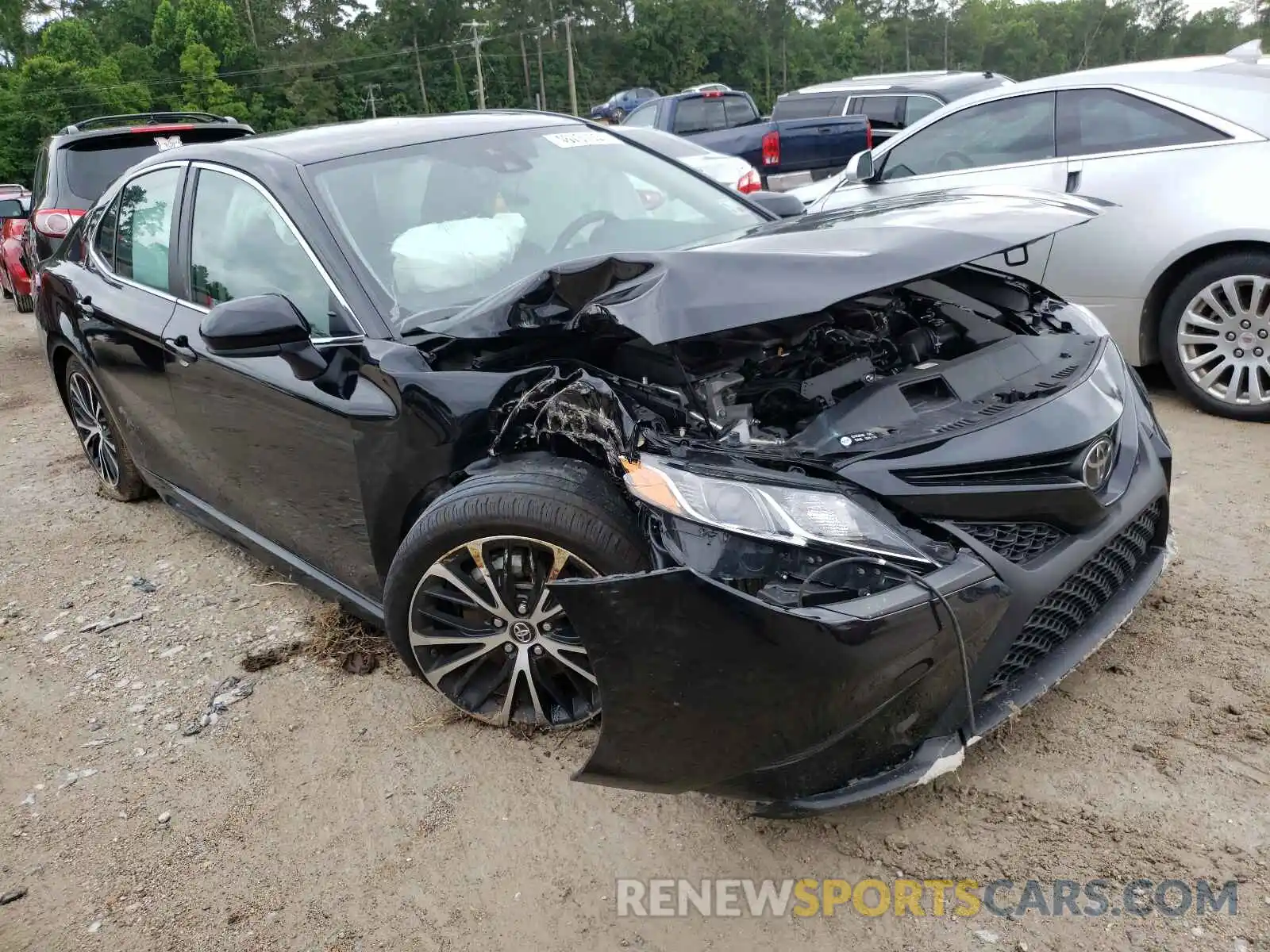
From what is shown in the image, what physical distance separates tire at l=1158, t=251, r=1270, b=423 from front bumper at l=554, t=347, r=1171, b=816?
299cm

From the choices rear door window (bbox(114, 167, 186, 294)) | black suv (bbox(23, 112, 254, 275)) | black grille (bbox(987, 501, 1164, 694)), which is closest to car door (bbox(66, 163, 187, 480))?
rear door window (bbox(114, 167, 186, 294))

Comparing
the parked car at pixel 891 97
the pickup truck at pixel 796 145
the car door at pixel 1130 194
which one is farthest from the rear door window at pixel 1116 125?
the parked car at pixel 891 97

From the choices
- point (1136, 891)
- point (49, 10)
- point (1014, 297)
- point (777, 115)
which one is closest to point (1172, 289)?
point (1014, 297)

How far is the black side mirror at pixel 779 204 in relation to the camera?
403 cm

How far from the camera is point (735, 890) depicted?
7.28 ft

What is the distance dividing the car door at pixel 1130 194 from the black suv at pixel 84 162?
6723 mm

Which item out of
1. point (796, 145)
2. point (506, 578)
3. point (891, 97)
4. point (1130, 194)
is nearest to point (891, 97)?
point (891, 97)

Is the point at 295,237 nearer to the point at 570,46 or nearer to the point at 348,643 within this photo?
the point at 348,643

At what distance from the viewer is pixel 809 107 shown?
517 inches

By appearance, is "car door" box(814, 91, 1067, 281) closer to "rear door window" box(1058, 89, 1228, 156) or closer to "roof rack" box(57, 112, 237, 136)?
"rear door window" box(1058, 89, 1228, 156)

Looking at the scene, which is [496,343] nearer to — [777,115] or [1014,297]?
[1014,297]

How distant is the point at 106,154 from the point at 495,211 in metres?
6.70

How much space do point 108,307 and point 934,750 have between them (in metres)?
3.76

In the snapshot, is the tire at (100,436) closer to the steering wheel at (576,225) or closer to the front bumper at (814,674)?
the steering wheel at (576,225)
